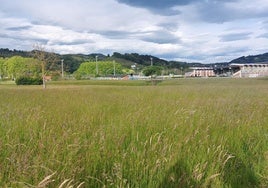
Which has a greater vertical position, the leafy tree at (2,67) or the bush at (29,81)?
the leafy tree at (2,67)

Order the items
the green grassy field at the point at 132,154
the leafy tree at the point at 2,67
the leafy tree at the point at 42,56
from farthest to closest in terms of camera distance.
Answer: the leafy tree at the point at 2,67, the leafy tree at the point at 42,56, the green grassy field at the point at 132,154

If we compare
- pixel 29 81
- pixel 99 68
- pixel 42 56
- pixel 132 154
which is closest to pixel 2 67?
pixel 99 68

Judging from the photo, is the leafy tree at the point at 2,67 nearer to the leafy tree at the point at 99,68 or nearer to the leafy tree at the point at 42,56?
the leafy tree at the point at 99,68

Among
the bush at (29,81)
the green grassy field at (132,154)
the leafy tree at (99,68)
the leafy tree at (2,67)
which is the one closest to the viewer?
the green grassy field at (132,154)

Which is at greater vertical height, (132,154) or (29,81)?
(29,81)

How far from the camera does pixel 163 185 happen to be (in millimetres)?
3484

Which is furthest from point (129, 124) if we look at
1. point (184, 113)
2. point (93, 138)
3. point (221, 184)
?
point (221, 184)

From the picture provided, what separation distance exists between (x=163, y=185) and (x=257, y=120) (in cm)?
408

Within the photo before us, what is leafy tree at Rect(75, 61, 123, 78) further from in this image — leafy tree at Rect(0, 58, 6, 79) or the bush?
the bush

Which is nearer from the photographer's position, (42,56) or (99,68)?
(42,56)

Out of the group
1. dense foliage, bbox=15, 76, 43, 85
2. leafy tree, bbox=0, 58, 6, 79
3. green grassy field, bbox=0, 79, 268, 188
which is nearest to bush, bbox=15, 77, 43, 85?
dense foliage, bbox=15, 76, 43, 85

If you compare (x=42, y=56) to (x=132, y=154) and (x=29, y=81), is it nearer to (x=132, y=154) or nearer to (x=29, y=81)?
(x=29, y=81)

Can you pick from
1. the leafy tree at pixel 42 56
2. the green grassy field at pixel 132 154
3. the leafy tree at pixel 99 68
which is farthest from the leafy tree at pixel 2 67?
the green grassy field at pixel 132 154

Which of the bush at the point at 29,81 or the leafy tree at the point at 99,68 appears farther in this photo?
the leafy tree at the point at 99,68
